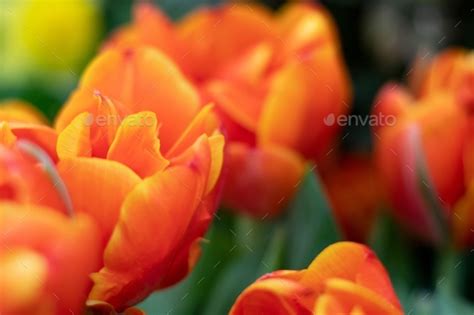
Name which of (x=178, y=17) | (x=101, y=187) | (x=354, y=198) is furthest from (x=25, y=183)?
(x=178, y=17)

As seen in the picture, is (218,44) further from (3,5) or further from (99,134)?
(3,5)

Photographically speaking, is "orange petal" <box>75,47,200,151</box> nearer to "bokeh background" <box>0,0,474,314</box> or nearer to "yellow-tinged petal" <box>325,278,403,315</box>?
"yellow-tinged petal" <box>325,278,403,315</box>

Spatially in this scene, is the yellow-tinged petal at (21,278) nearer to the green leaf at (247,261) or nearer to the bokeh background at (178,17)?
the green leaf at (247,261)

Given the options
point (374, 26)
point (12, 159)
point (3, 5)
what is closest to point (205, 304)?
point (12, 159)

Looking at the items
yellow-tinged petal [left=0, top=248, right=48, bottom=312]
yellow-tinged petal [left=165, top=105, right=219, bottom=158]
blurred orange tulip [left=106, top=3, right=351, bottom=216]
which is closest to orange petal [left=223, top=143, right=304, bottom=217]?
blurred orange tulip [left=106, top=3, right=351, bottom=216]

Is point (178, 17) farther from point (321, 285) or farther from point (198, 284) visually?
point (321, 285)

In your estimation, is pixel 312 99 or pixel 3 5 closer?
pixel 312 99

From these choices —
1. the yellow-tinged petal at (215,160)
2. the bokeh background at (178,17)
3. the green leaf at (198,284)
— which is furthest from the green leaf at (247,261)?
the bokeh background at (178,17)
